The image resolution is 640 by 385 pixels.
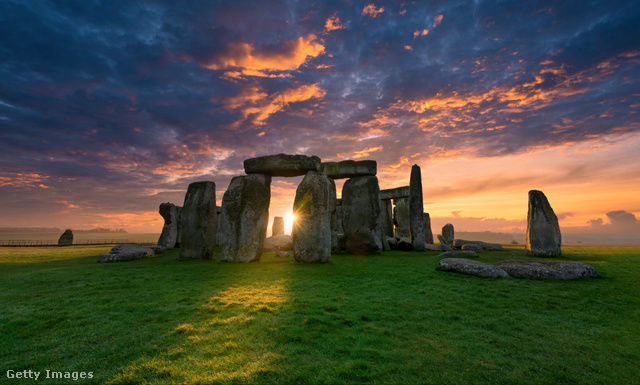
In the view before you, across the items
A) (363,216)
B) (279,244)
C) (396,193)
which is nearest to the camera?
(363,216)

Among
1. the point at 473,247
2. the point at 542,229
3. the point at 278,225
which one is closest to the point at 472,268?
the point at 542,229

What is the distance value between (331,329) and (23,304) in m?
4.78

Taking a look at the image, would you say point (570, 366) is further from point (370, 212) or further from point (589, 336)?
point (370, 212)

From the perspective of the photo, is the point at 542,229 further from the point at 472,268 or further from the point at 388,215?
the point at 388,215

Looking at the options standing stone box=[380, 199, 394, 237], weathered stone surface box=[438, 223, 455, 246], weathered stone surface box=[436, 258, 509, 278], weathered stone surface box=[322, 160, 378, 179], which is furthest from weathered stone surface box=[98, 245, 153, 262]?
weathered stone surface box=[438, 223, 455, 246]

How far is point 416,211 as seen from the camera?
14.2 m

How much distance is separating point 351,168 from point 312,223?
5061 mm

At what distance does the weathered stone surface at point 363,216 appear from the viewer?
1227 cm

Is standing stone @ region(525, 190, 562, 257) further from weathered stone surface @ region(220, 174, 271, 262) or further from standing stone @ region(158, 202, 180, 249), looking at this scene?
standing stone @ region(158, 202, 180, 249)

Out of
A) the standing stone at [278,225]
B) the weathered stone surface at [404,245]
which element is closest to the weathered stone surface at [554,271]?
the weathered stone surface at [404,245]

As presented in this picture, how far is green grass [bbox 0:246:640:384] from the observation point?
2.26 metres

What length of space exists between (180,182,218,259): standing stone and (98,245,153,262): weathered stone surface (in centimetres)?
181

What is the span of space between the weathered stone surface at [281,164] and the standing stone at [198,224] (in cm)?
231

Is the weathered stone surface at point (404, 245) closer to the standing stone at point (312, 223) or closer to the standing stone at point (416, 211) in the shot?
the standing stone at point (416, 211)
